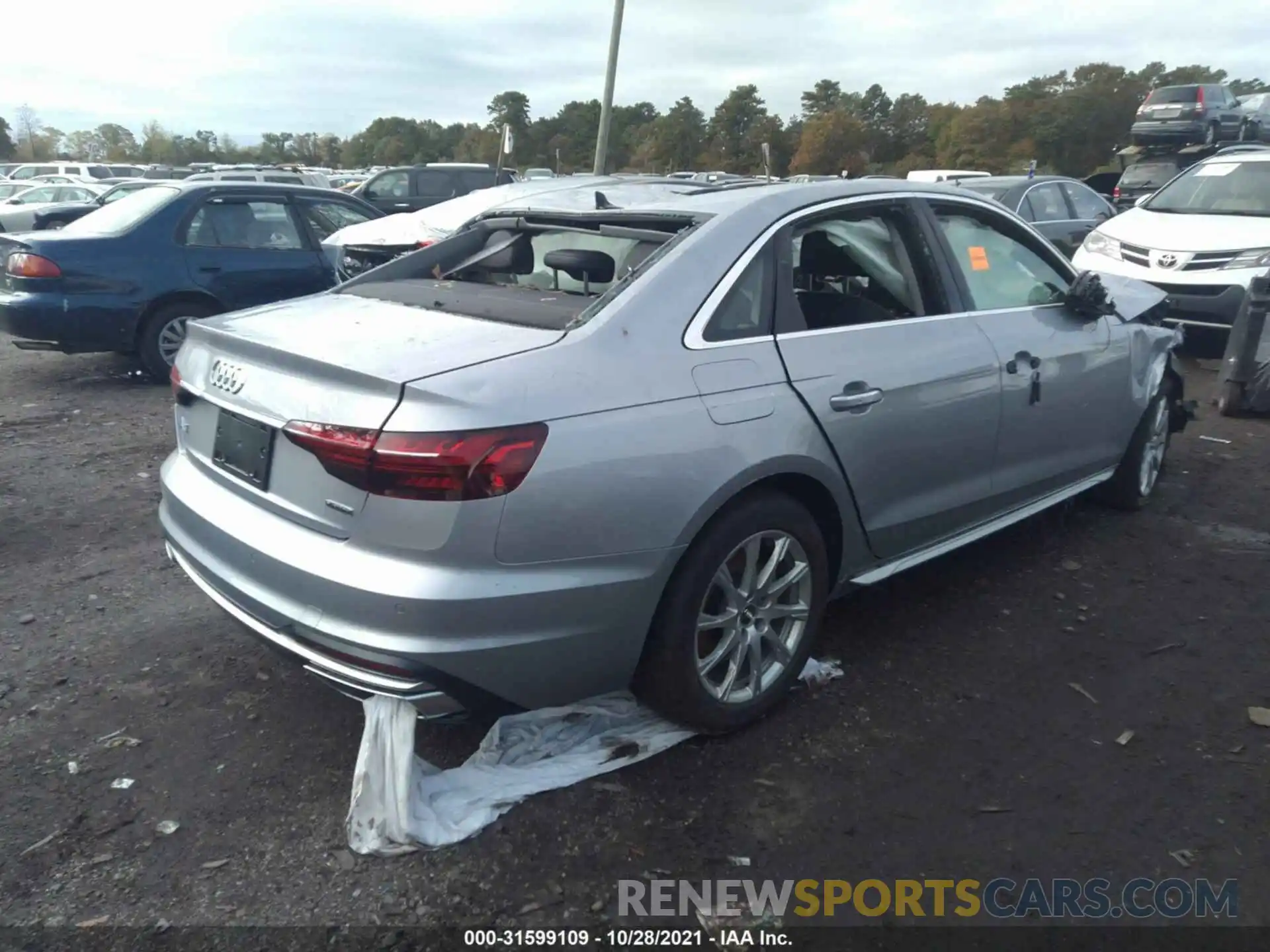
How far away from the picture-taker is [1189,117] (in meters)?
21.1

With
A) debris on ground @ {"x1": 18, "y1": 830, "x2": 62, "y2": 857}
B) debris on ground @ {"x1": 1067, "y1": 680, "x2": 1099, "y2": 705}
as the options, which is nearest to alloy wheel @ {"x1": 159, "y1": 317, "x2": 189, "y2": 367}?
debris on ground @ {"x1": 18, "y1": 830, "x2": 62, "y2": 857}

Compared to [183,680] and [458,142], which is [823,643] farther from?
[458,142]

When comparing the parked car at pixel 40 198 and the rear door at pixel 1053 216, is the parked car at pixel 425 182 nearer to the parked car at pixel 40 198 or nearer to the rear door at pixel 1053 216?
the parked car at pixel 40 198

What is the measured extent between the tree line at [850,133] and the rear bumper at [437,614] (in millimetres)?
26313

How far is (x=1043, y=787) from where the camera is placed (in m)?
3.04

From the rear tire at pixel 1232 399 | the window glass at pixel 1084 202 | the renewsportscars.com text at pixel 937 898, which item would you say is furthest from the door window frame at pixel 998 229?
the window glass at pixel 1084 202

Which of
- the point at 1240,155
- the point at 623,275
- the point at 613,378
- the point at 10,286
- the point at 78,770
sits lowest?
the point at 78,770

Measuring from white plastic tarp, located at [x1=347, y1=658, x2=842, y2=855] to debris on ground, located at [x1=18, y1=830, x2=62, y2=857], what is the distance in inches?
31.3

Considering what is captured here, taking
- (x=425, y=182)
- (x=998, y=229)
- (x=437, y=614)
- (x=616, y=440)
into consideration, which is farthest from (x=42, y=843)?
A: (x=425, y=182)

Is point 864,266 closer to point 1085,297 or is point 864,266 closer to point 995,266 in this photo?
point 995,266

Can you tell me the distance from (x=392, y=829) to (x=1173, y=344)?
15.2 feet

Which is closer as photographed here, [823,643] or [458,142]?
[823,643]

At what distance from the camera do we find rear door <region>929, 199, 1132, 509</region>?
4055mm

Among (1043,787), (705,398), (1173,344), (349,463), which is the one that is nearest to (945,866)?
(1043,787)
